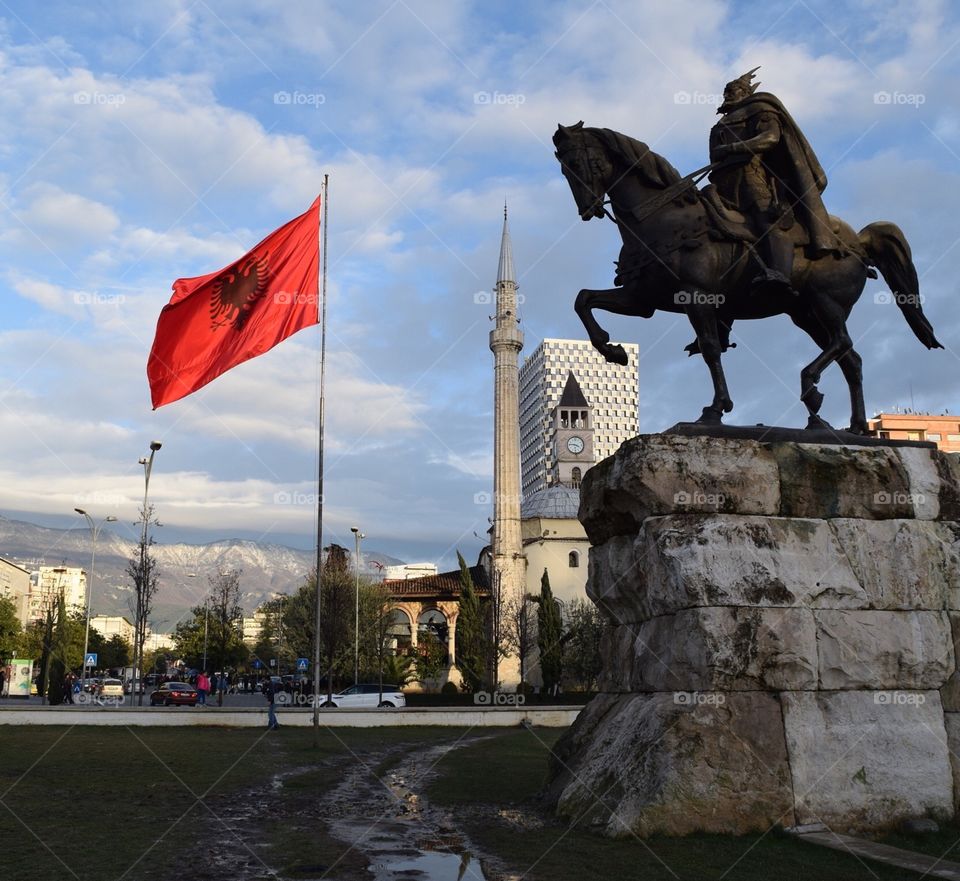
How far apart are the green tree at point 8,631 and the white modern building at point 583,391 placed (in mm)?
103171

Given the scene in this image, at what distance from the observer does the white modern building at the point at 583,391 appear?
166 meters

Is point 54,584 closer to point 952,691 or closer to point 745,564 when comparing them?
point 745,564

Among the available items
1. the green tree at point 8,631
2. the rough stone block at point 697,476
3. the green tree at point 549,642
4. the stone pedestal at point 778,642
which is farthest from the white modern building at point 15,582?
the stone pedestal at point 778,642

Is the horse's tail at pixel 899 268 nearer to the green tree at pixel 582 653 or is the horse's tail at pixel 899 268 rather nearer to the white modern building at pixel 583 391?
the green tree at pixel 582 653

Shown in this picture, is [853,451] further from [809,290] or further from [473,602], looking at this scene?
[473,602]

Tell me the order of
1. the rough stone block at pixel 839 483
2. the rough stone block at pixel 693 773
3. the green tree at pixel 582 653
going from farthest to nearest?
the green tree at pixel 582 653 < the rough stone block at pixel 839 483 < the rough stone block at pixel 693 773

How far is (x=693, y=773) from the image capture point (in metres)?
7.57

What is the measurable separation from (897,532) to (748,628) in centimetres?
180

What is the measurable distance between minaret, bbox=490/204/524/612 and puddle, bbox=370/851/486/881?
67.0m

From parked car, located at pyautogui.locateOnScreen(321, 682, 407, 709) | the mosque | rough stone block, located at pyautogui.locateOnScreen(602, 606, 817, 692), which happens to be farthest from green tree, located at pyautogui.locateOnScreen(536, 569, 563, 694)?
rough stone block, located at pyautogui.locateOnScreen(602, 606, 817, 692)

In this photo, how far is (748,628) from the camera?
26.5 feet

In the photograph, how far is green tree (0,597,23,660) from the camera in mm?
68062

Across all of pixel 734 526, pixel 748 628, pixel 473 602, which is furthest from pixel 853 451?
pixel 473 602

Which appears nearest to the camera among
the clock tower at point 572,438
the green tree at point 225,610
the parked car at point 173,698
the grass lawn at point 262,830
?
the grass lawn at point 262,830
